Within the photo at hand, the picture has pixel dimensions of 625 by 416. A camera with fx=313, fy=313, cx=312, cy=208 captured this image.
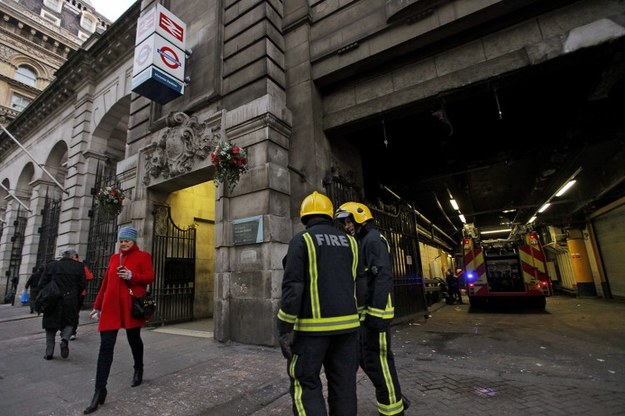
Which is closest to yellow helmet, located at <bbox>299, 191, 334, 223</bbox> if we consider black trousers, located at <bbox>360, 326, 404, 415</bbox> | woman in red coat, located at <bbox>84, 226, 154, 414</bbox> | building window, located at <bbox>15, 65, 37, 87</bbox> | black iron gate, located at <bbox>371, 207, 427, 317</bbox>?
black trousers, located at <bbox>360, 326, 404, 415</bbox>

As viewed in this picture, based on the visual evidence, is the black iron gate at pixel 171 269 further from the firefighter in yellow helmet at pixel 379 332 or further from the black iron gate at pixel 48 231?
the black iron gate at pixel 48 231

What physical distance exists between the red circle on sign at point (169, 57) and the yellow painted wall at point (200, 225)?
142 inches

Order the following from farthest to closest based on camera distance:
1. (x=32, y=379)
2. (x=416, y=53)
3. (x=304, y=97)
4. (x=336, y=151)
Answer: (x=336, y=151) → (x=304, y=97) → (x=416, y=53) → (x=32, y=379)

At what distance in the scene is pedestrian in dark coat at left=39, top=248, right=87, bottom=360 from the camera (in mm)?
5578

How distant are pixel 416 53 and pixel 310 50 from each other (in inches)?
102

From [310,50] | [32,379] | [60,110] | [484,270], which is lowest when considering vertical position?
[32,379]

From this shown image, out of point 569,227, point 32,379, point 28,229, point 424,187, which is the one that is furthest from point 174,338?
point 569,227

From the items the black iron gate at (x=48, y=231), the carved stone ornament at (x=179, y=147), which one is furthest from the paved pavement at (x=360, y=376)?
the black iron gate at (x=48, y=231)

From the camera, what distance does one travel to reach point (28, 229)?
17328 mm

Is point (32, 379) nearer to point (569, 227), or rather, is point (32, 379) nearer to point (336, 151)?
point (336, 151)

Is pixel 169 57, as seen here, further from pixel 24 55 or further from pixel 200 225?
pixel 24 55

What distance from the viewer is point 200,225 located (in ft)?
34.1

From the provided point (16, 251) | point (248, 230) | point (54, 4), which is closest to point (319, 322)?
point (248, 230)

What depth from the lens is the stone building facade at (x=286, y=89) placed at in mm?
5984
